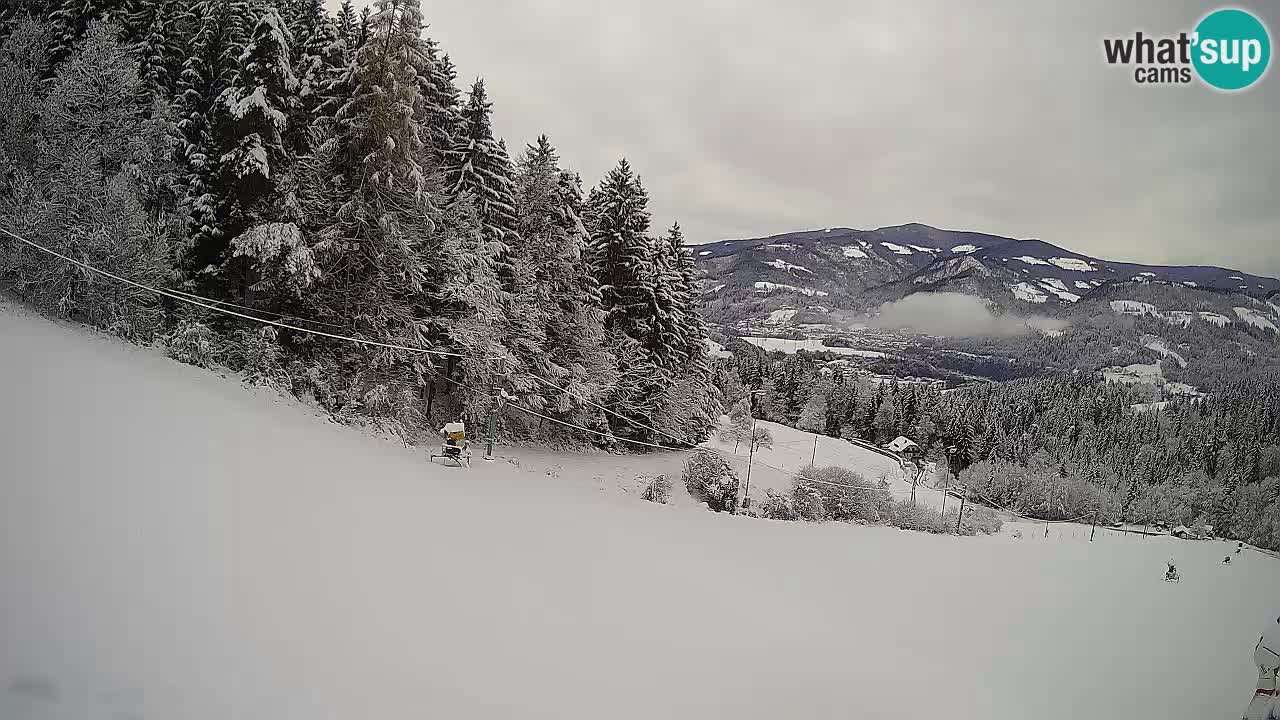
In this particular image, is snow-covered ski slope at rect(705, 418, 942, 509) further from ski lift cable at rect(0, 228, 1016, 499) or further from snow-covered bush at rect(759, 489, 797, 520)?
snow-covered bush at rect(759, 489, 797, 520)

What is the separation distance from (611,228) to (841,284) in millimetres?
21454

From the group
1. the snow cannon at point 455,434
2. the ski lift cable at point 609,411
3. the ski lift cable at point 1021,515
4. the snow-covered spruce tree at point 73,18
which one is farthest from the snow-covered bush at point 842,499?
the snow-covered spruce tree at point 73,18

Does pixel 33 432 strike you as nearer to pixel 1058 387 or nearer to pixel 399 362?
pixel 399 362

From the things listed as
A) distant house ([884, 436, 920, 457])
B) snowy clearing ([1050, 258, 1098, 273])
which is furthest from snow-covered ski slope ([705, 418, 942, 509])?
snowy clearing ([1050, 258, 1098, 273])

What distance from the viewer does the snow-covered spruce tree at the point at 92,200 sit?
33.8 feet

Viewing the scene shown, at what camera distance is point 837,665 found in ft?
12.5

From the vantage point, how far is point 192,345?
36.0 ft

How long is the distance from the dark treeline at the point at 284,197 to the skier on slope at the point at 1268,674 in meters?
11.4

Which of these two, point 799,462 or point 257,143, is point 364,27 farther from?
point 799,462

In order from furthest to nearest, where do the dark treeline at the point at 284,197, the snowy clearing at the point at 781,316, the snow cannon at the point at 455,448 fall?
1. the snowy clearing at the point at 781,316
2. the dark treeline at the point at 284,197
3. the snow cannon at the point at 455,448

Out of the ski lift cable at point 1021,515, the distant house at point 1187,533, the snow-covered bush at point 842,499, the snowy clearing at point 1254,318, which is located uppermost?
the snowy clearing at point 1254,318

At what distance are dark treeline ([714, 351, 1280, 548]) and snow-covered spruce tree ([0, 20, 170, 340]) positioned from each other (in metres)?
15.3

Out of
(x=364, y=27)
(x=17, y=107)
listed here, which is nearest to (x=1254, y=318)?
(x=364, y=27)

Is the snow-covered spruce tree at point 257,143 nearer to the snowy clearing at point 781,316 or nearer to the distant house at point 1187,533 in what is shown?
the distant house at point 1187,533
